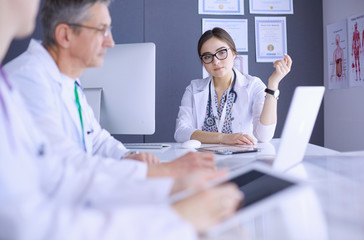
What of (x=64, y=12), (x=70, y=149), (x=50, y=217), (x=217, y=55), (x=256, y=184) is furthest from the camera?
(x=217, y=55)

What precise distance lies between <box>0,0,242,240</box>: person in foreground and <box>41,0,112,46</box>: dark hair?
2.58 ft

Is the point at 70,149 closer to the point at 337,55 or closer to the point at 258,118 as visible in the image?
the point at 258,118

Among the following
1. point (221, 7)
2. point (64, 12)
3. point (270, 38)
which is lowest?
point (64, 12)

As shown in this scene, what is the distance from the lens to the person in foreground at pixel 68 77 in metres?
1.23

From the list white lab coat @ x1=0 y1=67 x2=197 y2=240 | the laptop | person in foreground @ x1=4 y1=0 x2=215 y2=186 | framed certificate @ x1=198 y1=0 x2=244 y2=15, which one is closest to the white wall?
framed certificate @ x1=198 y1=0 x2=244 y2=15

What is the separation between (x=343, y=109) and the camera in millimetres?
3416

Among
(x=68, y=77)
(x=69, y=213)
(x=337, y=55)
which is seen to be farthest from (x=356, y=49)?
(x=69, y=213)

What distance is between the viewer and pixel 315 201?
905mm

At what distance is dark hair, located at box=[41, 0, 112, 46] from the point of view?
1493mm

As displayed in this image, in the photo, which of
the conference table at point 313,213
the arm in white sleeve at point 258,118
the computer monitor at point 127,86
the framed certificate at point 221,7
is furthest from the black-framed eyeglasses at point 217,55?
the conference table at point 313,213

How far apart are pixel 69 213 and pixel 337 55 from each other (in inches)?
134

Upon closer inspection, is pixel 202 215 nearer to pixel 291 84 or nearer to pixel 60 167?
pixel 60 167

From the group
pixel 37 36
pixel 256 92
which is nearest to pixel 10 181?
pixel 256 92

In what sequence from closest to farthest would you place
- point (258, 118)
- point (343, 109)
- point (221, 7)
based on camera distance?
1. point (258, 118)
2. point (343, 109)
3. point (221, 7)
